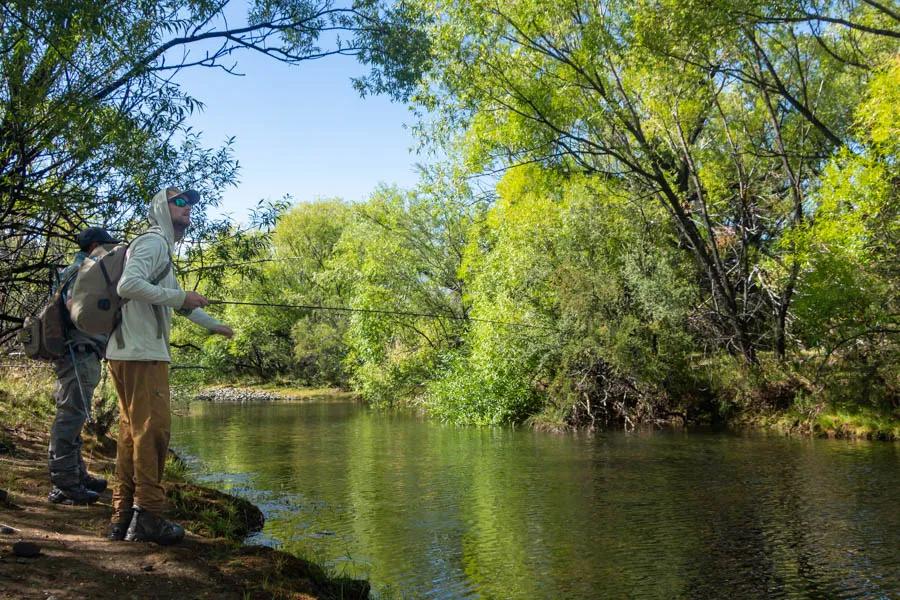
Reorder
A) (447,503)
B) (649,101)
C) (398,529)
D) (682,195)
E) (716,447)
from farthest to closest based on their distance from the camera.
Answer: (682,195) < (649,101) < (716,447) < (447,503) < (398,529)

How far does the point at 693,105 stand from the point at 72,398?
16833 millimetres

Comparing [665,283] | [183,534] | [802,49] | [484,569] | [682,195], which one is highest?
[802,49]

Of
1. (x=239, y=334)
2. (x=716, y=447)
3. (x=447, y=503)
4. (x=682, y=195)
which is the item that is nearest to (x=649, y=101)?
(x=682, y=195)

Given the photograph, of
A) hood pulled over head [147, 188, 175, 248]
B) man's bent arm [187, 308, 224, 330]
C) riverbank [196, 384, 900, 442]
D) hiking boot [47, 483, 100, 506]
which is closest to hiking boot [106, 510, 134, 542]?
hiking boot [47, 483, 100, 506]

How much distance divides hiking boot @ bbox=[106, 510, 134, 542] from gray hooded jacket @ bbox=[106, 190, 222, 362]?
1.04 m

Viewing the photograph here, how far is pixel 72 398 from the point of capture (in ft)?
18.5

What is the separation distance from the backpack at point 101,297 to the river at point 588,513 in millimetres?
2929

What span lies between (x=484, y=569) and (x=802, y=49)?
1613cm

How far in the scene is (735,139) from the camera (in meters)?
20.1

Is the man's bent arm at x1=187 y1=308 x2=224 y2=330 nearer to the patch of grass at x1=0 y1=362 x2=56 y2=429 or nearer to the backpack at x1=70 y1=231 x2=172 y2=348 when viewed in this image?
the backpack at x1=70 y1=231 x2=172 y2=348

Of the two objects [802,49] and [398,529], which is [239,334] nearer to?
[802,49]

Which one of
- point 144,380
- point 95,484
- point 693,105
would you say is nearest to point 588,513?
point 95,484

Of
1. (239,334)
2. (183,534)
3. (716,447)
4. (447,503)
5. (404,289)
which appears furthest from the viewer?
(239,334)

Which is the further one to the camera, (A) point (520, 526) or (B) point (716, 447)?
(B) point (716, 447)
